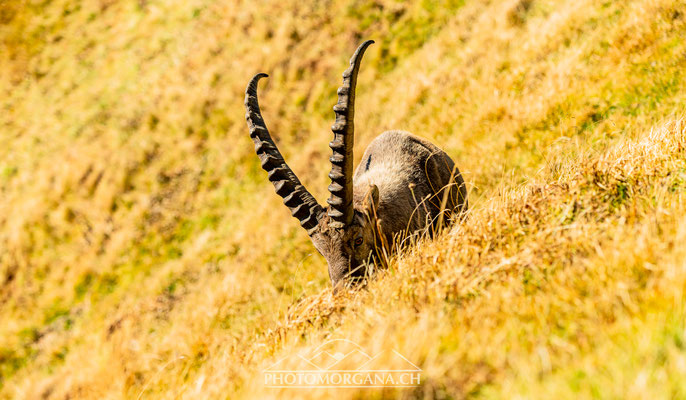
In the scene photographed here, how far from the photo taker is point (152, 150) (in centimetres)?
1609

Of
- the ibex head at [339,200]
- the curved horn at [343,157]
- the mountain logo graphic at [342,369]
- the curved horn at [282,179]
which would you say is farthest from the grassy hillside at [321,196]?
the curved horn at [282,179]

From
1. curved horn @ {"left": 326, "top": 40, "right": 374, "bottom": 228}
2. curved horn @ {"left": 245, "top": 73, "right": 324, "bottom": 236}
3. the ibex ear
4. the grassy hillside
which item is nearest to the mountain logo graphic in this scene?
the grassy hillside

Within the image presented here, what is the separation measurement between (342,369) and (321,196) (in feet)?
26.2

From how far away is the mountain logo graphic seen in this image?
2109 mm

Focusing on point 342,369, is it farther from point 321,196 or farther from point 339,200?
point 321,196

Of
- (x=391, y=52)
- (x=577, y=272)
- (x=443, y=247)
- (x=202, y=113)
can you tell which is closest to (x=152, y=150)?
(x=202, y=113)

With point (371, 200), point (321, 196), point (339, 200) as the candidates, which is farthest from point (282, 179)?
point (321, 196)

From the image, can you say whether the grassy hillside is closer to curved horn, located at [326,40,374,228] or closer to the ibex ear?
curved horn, located at [326,40,374,228]

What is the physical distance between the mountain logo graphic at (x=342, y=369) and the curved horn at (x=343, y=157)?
6.57 ft

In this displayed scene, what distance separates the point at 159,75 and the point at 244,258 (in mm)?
→ 12535

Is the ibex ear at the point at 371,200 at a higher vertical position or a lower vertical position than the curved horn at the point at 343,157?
lower

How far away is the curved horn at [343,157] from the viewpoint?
14.1 ft

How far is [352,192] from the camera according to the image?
461cm

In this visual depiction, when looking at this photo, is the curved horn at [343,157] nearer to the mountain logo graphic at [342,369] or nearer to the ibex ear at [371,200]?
the ibex ear at [371,200]
